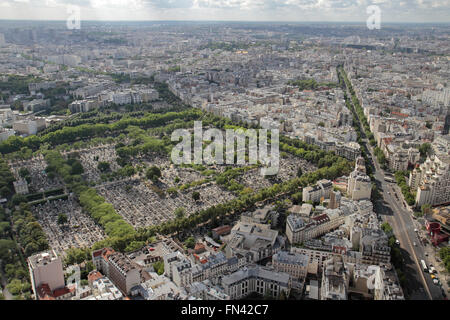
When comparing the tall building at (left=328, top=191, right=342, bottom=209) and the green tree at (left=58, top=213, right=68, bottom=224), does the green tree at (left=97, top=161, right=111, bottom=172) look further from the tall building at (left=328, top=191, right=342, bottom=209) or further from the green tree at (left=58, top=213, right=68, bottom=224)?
the tall building at (left=328, top=191, right=342, bottom=209)

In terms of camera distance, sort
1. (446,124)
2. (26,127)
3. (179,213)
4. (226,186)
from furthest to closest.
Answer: (446,124), (26,127), (226,186), (179,213)

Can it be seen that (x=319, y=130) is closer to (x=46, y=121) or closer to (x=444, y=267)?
(x=444, y=267)

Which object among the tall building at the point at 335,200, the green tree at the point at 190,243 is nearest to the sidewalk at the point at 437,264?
the tall building at the point at 335,200

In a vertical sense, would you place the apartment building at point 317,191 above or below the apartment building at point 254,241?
above

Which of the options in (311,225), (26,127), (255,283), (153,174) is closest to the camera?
(255,283)

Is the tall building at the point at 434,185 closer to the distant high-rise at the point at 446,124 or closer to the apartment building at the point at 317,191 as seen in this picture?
the apartment building at the point at 317,191

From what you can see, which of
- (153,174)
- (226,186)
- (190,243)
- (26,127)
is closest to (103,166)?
(153,174)

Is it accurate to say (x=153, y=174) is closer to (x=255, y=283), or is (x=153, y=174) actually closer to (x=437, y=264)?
(x=255, y=283)
